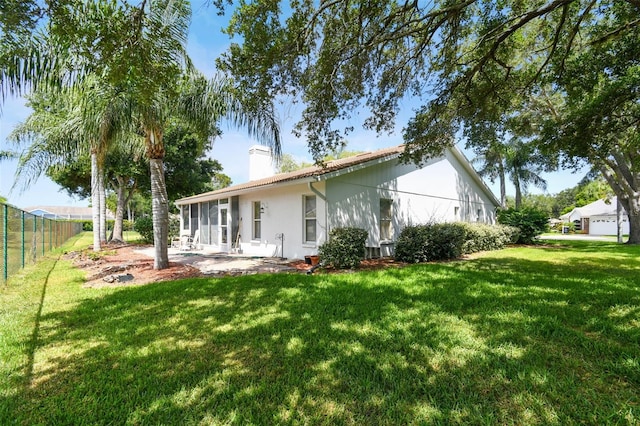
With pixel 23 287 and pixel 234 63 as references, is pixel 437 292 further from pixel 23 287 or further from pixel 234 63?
pixel 23 287

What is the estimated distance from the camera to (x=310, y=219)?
10539 mm

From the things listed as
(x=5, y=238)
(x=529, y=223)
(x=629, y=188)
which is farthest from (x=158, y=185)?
(x=629, y=188)

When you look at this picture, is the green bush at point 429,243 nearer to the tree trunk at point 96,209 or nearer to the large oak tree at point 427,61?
the large oak tree at point 427,61

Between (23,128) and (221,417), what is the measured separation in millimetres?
16320

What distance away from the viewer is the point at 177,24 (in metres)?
6.95

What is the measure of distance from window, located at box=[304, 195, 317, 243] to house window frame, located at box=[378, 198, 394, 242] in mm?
2929

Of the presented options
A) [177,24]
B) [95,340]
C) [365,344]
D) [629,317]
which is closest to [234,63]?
[177,24]

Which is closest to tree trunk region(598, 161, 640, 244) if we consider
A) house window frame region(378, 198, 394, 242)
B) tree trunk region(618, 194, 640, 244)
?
tree trunk region(618, 194, 640, 244)

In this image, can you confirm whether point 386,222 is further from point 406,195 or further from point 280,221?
point 280,221

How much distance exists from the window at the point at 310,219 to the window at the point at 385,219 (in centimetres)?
301

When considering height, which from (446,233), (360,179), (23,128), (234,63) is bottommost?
(446,233)

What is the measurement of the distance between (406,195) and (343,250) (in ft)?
18.1

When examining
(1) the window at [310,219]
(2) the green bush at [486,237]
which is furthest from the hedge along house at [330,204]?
(2) the green bush at [486,237]

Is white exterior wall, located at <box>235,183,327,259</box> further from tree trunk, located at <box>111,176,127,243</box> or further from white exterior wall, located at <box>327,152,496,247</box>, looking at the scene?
tree trunk, located at <box>111,176,127,243</box>
